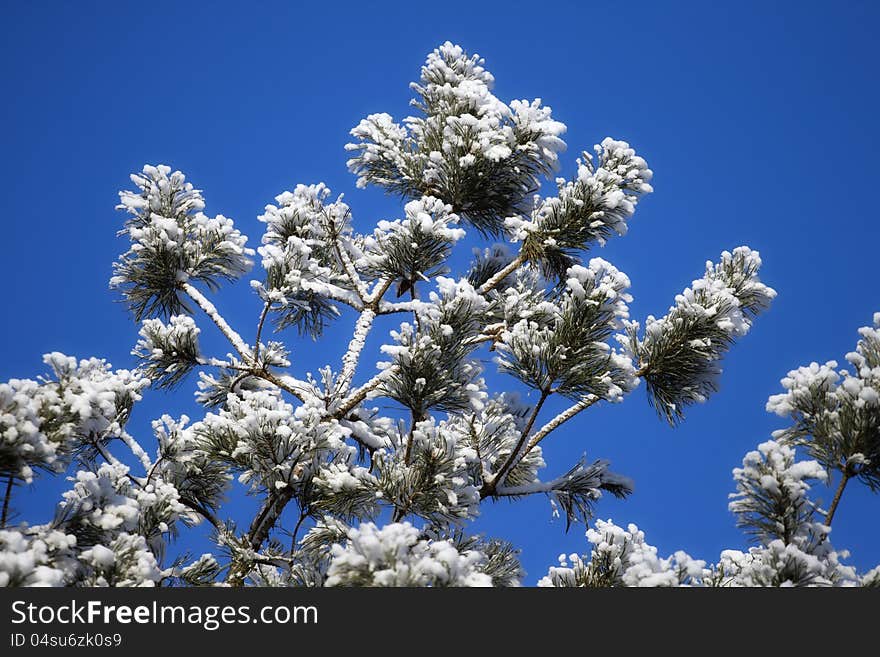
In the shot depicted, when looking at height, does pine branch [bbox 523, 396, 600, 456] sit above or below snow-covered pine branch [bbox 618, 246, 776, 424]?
below

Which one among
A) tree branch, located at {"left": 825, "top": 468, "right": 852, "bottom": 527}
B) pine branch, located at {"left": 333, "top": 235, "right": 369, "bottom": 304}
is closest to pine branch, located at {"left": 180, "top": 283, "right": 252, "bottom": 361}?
pine branch, located at {"left": 333, "top": 235, "right": 369, "bottom": 304}

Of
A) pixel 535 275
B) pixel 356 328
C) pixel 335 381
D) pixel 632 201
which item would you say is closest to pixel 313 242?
pixel 356 328

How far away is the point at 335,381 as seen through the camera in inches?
265

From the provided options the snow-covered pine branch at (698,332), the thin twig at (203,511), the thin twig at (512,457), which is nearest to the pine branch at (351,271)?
the thin twig at (512,457)

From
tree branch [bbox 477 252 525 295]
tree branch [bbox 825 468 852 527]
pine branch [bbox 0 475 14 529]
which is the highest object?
tree branch [bbox 477 252 525 295]

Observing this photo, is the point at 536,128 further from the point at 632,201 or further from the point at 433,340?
the point at 433,340

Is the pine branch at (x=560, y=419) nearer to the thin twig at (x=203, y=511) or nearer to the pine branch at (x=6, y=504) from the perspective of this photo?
the thin twig at (x=203, y=511)

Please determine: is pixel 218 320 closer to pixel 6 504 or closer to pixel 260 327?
pixel 260 327

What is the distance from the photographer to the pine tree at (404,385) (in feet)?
15.5

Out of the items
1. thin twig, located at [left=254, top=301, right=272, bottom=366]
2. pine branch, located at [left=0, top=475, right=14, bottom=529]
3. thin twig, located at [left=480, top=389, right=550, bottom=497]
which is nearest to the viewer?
pine branch, located at [left=0, top=475, right=14, bottom=529]

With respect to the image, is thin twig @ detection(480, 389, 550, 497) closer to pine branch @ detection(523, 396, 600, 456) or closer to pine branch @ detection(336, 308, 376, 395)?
pine branch @ detection(523, 396, 600, 456)

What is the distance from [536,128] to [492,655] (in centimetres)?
455

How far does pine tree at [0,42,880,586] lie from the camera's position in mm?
4711

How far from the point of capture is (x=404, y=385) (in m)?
5.82
